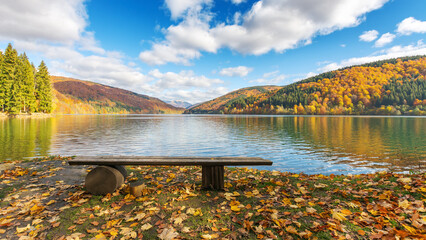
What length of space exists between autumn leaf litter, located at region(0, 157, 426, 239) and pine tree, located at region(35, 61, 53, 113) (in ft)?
291

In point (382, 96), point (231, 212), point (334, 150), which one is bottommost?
point (334, 150)

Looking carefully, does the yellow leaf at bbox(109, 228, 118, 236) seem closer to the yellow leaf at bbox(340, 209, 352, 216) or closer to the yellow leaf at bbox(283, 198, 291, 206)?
the yellow leaf at bbox(283, 198, 291, 206)

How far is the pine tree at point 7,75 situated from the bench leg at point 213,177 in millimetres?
78796

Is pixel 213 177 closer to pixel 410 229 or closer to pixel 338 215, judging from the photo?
Answer: pixel 338 215

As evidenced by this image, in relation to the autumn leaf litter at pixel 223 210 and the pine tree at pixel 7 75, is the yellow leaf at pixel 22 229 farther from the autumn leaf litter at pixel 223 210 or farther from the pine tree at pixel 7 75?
the pine tree at pixel 7 75

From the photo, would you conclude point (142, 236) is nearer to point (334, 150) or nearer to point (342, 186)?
point (342, 186)

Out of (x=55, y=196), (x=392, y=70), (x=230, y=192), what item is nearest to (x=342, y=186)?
(x=230, y=192)

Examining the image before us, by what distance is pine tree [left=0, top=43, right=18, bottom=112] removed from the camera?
190 feet

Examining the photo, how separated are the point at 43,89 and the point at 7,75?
49.5 ft

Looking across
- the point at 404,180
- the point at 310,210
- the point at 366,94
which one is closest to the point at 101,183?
the point at 310,210

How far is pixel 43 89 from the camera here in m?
74.5

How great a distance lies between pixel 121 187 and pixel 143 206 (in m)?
1.58

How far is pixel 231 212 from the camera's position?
15.5 ft

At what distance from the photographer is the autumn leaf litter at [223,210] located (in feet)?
12.7
